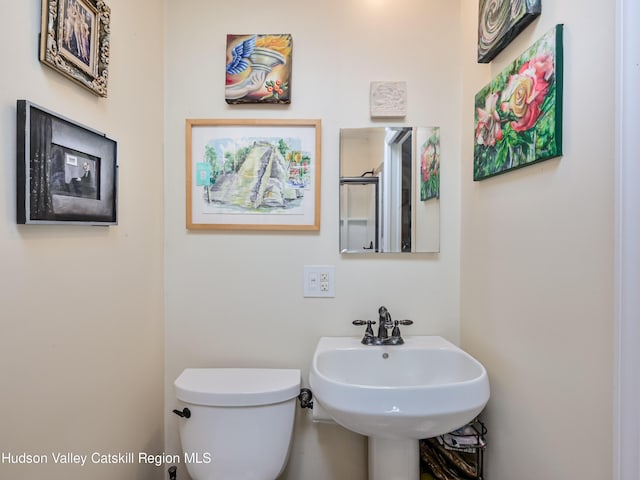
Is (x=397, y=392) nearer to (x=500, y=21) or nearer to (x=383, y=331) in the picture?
(x=383, y=331)

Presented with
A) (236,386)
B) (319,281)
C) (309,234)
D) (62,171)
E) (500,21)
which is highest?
(500,21)

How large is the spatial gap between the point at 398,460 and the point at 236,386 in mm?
611

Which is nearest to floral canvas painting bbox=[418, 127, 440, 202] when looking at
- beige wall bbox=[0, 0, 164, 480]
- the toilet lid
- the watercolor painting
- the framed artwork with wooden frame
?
the watercolor painting

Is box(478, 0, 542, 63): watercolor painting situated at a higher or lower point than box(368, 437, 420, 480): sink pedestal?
higher

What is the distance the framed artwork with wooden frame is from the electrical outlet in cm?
17

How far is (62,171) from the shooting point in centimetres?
85

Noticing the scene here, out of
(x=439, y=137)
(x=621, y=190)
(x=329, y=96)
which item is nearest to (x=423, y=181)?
(x=439, y=137)

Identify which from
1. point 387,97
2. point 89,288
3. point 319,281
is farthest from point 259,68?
point 89,288

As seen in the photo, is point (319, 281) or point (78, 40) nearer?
point (78, 40)

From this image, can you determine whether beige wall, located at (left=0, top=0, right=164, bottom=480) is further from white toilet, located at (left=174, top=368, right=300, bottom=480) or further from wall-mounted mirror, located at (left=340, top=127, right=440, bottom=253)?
wall-mounted mirror, located at (left=340, top=127, right=440, bottom=253)

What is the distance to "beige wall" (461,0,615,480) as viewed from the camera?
2.31ft

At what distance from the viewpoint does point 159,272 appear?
1369 millimetres

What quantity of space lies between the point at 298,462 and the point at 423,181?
50.3 inches

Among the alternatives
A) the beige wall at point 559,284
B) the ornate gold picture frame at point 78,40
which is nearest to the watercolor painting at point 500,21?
the beige wall at point 559,284
